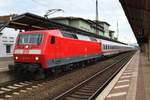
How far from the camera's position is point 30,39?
→ 1831 centimetres

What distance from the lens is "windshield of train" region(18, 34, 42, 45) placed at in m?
18.0

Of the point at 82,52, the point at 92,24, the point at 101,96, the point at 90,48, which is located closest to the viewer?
the point at 101,96

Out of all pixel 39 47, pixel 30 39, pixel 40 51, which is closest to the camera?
pixel 40 51

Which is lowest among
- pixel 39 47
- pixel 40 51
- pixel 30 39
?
pixel 40 51

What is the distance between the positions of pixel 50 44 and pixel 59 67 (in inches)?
101

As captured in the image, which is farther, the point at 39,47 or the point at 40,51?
the point at 39,47

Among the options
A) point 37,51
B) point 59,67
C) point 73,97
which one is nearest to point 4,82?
point 37,51

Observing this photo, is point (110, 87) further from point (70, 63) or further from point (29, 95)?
point (70, 63)

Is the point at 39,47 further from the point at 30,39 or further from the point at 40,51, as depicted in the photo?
the point at 30,39

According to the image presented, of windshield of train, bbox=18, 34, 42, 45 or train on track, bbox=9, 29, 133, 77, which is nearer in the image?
train on track, bbox=9, 29, 133, 77

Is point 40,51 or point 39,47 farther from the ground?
point 39,47

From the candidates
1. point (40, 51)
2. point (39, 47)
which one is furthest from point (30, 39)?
point (40, 51)

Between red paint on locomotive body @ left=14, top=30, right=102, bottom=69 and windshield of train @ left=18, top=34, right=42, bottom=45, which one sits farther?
windshield of train @ left=18, top=34, right=42, bottom=45

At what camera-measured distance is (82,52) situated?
1046 inches
